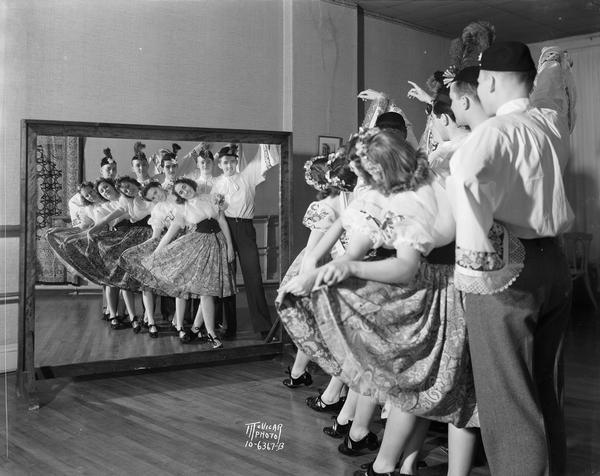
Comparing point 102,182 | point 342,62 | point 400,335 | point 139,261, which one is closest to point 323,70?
point 342,62

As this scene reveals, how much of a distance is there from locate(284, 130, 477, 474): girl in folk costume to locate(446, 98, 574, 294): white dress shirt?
0.11 meters

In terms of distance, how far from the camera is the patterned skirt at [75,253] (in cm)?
272

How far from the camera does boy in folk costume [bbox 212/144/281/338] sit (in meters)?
2.91

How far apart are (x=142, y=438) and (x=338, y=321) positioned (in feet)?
3.17

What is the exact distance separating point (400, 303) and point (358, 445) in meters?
0.65

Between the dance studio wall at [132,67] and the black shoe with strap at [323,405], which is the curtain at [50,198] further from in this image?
the black shoe with strap at [323,405]

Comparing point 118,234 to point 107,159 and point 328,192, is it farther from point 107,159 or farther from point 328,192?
point 328,192

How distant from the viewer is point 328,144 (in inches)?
102

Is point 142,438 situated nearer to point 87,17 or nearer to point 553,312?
point 553,312

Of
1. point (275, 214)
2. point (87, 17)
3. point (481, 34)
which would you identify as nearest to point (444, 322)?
point (481, 34)

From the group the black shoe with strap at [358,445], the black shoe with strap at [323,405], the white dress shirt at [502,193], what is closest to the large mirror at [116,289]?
the black shoe with strap at [323,405]

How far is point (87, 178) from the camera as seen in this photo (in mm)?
2748

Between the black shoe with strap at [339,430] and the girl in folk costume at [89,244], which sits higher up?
the girl in folk costume at [89,244]

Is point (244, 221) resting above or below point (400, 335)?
above
